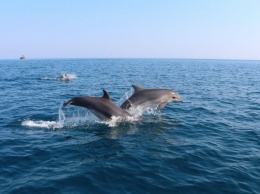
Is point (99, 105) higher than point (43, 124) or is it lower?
higher

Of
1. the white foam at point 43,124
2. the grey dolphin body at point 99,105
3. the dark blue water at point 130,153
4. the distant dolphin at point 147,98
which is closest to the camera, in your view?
the dark blue water at point 130,153

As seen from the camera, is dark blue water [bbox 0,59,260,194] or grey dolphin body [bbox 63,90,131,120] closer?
dark blue water [bbox 0,59,260,194]

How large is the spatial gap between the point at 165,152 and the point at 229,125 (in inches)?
278

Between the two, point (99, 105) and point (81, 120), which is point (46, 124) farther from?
point (99, 105)

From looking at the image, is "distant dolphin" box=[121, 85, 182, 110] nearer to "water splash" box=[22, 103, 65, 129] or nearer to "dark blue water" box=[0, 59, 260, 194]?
"dark blue water" box=[0, 59, 260, 194]

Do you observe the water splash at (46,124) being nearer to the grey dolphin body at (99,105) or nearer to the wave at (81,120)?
the wave at (81,120)

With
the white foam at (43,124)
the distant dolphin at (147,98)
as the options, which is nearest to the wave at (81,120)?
the white foam at (43,124)

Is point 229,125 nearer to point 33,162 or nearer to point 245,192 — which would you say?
point 245,192

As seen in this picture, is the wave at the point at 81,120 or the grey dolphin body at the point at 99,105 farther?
the wave at the point at 81,120

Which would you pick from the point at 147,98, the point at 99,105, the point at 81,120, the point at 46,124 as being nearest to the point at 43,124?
the point at 46,124

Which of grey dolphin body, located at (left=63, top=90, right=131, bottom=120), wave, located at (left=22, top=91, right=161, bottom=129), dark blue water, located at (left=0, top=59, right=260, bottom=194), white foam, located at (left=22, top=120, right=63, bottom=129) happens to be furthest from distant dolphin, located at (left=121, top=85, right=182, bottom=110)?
white foam, located at (left=22, top=120, right=63, bottom=129)

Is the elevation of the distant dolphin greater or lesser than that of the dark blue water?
greater

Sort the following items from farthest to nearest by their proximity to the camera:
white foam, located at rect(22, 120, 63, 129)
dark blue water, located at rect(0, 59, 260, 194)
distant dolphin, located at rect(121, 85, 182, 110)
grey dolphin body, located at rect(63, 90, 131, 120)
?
distant dolphin, located at rect(121, 85, 182, 110)
white foam, located at rect(22, 120, 63, 129)
grey dolphin body, located at rect(63, 90, 131, 120)
dark blue water, located at rect(0, 59, 260, 194)

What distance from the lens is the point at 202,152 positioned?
13.2 meters
